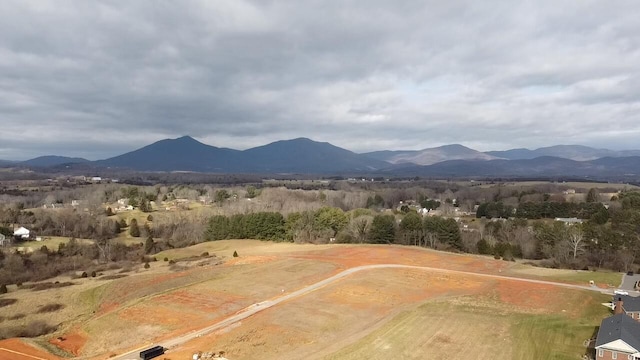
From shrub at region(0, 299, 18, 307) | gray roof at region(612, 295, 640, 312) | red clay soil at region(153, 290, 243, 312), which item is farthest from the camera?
shrub at region(0, 299, 18, 307)

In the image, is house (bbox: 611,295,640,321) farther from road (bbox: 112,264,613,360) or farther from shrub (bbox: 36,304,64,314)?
shrub (bbox: 36,304,64,314)

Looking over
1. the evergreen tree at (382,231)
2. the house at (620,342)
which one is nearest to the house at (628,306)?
the house at (620,342)

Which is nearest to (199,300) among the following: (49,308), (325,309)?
(325,309)

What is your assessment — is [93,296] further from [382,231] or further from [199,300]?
[382,231]

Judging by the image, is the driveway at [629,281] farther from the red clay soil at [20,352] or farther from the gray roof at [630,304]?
the red clay soil at [20,352]

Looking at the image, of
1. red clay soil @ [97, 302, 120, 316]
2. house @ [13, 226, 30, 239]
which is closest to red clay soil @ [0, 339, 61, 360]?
red clay soil @ [97, 302, 120, 316]
